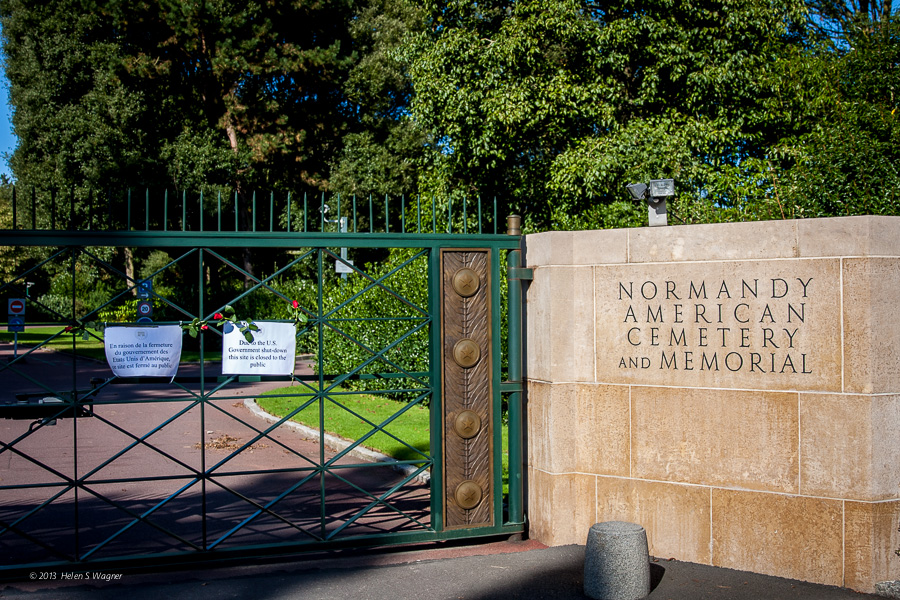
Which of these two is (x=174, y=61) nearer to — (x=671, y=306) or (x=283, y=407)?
(x=283, y=407)

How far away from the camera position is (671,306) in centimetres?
589

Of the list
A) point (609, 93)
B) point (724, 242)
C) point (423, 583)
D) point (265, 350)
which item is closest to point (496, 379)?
point (423, 583)

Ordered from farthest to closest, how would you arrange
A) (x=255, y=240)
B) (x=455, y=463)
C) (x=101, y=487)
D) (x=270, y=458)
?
(x=270, y=458) → (x=101, y=487) → (x=455, y=463) → (x=255, y=240)

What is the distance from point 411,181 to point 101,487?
21.5m

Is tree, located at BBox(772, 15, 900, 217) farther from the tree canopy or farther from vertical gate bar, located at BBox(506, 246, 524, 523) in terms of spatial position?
vertical gate bar, located at BBox(506, 246, 524, 523)

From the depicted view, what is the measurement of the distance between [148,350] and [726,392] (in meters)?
4.29

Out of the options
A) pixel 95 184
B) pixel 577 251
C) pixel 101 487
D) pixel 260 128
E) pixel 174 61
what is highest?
pixel 174 61

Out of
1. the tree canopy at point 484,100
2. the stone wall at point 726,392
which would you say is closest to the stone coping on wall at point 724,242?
the stone wall at point 726,392

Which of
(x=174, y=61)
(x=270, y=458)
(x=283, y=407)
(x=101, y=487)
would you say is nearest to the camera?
(x=101, y=487)

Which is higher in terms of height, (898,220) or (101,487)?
(898,220)

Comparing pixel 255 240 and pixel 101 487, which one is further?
pixel 101 487

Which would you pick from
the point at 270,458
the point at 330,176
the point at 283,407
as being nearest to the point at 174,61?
the point at 330,176

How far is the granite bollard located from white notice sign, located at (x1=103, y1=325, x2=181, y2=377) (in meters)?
3.30

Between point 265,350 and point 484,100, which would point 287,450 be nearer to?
point 265,350
